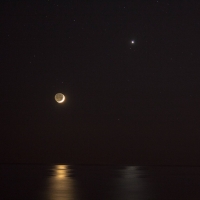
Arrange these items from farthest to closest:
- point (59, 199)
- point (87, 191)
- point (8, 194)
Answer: point (87, 191), point (8, 194), point (59, 199)

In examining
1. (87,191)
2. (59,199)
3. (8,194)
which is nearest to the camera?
(59,199)

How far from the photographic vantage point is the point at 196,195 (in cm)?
1554

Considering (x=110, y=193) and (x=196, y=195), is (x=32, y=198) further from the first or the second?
(x=196, y=195)

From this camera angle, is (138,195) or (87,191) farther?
(87,191)

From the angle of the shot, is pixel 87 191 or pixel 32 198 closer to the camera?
pixel 32 198

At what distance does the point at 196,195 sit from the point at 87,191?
4.37 m

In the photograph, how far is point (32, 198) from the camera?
14.4 m

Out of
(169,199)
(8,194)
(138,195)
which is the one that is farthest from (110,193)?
(8,194)

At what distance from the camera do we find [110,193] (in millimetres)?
16156

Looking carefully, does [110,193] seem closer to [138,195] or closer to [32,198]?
[138,195]

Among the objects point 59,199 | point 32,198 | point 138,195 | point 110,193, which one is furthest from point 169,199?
point 32,198

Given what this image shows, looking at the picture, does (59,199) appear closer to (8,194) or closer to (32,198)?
(32,198)

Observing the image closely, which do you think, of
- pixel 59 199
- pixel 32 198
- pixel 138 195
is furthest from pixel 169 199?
pixel 32 198

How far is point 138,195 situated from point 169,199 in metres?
1.45
